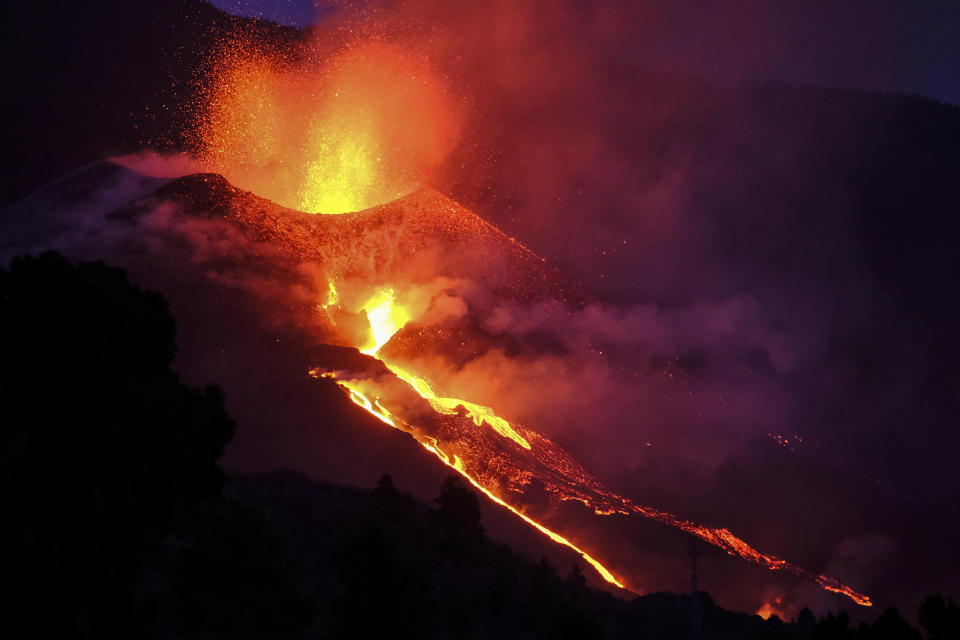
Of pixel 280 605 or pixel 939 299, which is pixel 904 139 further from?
pixel 280 605

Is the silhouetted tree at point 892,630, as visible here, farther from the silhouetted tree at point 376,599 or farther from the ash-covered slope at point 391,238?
the ash-covered slope at point 391,238

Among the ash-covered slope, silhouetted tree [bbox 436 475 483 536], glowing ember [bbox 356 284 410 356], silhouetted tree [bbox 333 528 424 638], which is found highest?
the ash-covered slope

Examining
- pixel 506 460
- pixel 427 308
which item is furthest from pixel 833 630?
pixel 427 308

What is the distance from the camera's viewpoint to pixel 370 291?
64188mm

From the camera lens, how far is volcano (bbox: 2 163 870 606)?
4550 cm

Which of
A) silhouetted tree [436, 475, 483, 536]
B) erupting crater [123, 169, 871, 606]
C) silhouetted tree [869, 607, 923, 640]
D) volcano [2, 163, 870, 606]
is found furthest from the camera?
volcano [2, 163, 870, 606]

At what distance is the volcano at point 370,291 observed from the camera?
4550 centimetres

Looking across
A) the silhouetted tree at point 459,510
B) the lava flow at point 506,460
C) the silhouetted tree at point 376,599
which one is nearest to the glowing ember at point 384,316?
the lava flow at point 506,460

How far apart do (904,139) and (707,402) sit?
150 ft

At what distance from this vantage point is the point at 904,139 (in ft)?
321

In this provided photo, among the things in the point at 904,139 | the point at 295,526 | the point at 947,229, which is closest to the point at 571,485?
the point at 295,526

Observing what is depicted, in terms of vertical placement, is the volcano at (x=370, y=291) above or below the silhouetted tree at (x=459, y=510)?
above

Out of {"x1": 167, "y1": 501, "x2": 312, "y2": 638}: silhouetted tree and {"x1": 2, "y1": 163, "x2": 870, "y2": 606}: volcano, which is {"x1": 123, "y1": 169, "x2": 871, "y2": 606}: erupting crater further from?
{"x1": 167, "y1": 501, "x2": 312, "y2": 638}: silhouetted tree

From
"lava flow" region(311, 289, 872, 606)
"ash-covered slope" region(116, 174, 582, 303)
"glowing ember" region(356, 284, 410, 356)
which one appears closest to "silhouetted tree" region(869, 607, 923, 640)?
"lava flow" region(311, 289, 872, 606)
